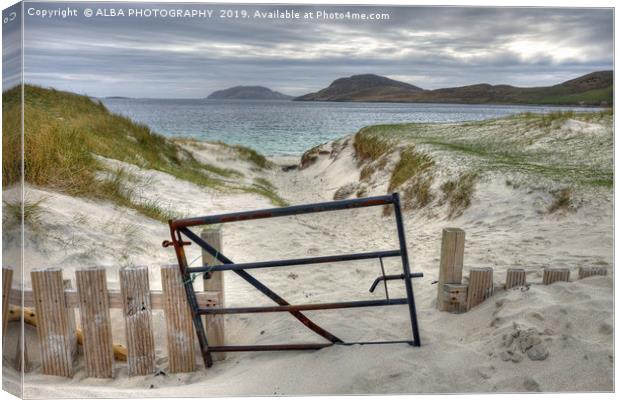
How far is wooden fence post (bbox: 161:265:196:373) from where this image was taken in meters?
3.23

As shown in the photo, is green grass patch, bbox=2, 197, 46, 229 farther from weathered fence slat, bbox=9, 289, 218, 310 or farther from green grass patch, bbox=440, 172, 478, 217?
green grass patch, bbox=440, 172, 478, 217

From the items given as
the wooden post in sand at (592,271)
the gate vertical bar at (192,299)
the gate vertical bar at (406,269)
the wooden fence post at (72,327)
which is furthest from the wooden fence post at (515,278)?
the wooden fence post at (72,327)

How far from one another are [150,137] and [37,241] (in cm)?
1089

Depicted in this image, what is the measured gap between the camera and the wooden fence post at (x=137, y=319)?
3.21m

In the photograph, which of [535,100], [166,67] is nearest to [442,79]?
[535,100]

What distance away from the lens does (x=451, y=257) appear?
3.61 meters

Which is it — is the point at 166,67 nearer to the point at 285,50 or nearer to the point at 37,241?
the point at 285,50

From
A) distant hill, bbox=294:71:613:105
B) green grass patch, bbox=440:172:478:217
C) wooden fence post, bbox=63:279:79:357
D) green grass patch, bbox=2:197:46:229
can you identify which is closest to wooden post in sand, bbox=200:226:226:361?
wooden fence post, bbox=63:279:79:357

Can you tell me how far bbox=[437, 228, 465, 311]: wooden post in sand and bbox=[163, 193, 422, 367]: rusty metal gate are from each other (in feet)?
1.76

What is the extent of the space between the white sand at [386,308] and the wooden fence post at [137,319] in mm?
106

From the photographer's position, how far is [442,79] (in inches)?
209

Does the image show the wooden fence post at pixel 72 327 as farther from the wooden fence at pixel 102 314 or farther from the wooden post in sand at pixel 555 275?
the wooden post in sand at pixel 555 275

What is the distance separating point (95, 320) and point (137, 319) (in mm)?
253

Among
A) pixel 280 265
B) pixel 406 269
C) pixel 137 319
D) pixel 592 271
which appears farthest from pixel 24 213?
pixel 592 271
